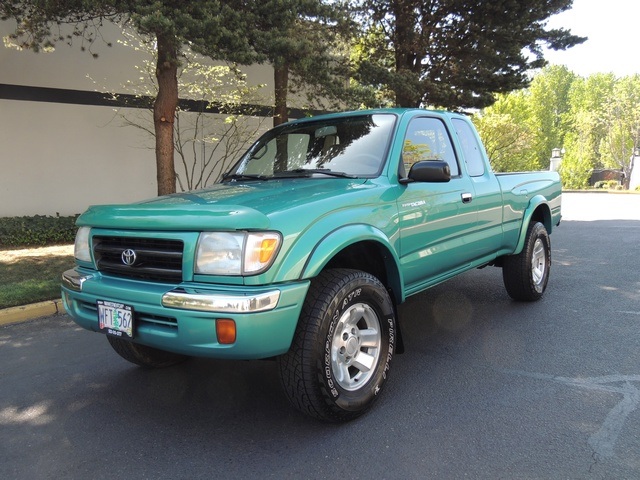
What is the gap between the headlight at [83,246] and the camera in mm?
3197

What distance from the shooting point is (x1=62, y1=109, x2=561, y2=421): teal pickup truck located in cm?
256

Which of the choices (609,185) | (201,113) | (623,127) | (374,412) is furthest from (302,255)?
(623,127)

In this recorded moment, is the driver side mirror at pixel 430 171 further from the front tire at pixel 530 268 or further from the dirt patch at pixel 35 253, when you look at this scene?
the dirt patch at pixel 35 253

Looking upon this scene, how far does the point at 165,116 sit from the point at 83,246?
586 cm

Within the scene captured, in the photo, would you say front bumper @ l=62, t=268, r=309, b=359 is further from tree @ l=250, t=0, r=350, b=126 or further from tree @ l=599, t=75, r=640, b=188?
tree @ l=599, t=75, r=640, b=188

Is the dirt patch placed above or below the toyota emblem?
below

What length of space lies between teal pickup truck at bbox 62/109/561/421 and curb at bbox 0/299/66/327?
8.09ft

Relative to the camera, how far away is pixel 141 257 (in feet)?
9.39

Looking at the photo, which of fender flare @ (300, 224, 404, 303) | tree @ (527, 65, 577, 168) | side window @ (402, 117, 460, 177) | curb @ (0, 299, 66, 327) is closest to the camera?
fender flare @ (300, 224, 404, 303)

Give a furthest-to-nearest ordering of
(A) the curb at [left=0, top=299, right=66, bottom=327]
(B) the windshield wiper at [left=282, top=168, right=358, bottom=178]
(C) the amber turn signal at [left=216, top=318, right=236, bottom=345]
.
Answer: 1. (A) the curb at [left=0, top=299, right=66, bottom=327]
2. (B) the windshield wiper at [left=282, top=168, right=358, bottom=178]
3. (C) the amber turn signal at [left=216, top=318, right=236, bottom=345]

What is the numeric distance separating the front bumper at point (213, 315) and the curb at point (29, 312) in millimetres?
3373

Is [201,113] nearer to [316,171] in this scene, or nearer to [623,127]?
[316,171]

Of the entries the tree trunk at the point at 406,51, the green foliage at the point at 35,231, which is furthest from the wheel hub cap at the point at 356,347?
the tree trunk at the point at 406,51

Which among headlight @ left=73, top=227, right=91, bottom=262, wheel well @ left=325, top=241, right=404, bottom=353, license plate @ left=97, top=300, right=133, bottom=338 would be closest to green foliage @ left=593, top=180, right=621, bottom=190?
wheel well @ left=325, top=241, right=404, bottom=353
